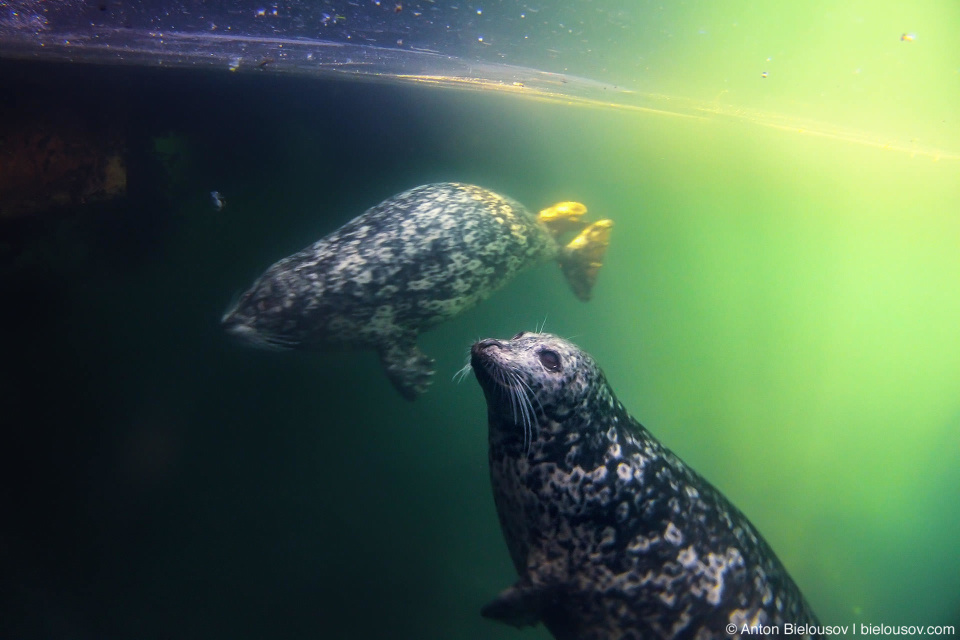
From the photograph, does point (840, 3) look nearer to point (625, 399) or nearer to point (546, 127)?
point (546, 127)

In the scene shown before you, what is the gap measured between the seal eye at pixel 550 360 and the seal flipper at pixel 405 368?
185 centimetres

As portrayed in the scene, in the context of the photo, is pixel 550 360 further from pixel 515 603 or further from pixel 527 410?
pixel 515 603

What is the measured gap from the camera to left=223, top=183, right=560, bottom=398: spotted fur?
3.27 m

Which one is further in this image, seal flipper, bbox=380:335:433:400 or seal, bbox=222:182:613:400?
seal flipper, bbox=380:335:433:400

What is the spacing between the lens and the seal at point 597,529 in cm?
201

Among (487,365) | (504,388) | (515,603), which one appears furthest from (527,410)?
(515,603)

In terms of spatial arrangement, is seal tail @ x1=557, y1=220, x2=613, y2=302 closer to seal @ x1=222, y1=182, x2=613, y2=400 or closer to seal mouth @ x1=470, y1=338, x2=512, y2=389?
seal @ x1=222, y1=182, x2=613, y2=400

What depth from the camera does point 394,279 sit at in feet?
11.5

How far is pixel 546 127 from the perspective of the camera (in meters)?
6.99

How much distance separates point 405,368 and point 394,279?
0.81 meters

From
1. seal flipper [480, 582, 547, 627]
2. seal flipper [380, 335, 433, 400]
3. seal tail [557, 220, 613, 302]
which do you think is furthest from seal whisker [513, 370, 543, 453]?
seal tail [557, 220, 613, 302]

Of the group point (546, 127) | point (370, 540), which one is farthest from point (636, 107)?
point (370, 540)

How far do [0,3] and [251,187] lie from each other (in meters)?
2.02

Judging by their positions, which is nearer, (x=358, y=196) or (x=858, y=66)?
(x=858, y=66)
